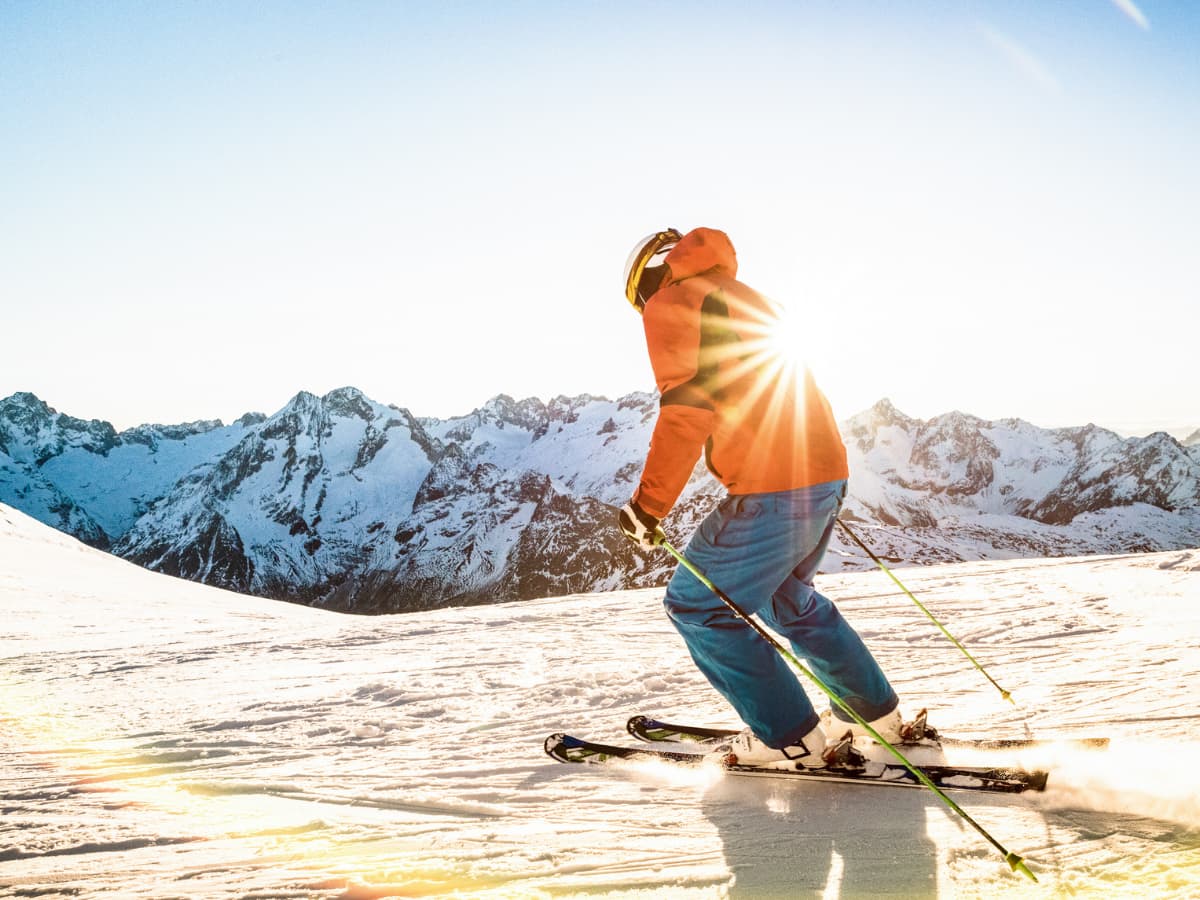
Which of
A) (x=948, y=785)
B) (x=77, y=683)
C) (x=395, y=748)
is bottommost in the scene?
(x=77, y=683)

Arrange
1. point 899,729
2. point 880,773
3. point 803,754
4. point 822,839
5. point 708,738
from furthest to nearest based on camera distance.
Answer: point 708,738 < point 899,729 < point 803,754 < point 880,773 < point 822,839

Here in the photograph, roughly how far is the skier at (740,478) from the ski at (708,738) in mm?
523

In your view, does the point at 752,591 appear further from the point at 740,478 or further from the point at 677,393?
the point at 677,393

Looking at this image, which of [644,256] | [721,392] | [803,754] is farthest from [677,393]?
[803,754]

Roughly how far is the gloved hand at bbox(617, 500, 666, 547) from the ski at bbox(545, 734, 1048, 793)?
1.18 m

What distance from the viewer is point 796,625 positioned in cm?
380

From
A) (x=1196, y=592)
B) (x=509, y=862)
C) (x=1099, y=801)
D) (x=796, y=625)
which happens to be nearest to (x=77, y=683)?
(x=509, y=862)

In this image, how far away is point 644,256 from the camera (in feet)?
12.7

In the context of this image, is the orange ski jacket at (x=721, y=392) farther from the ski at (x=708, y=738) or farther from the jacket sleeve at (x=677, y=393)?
the ski at (x=708, y=738)

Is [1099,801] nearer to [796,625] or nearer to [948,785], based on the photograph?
[948,785]

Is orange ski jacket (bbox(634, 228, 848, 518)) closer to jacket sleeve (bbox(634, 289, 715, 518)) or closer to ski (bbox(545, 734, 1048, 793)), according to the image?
jacket sleeve (bbox(634, 289, 715, 518))

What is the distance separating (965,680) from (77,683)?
769 cm

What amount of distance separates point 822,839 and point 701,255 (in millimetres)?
2473

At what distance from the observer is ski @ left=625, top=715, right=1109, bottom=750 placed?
11.8ft
